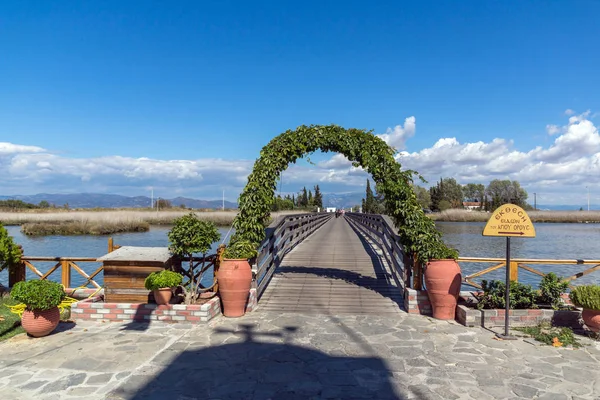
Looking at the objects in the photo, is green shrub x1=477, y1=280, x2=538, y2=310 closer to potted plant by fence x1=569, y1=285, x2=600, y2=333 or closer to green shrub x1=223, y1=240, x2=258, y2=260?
potted plant by fence x1=569, y1=285, x2=600, y2=333

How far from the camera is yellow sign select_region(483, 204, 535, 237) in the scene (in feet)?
16.9

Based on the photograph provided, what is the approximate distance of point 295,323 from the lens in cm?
576

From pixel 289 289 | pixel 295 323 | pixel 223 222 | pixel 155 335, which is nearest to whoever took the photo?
pixel 155 335

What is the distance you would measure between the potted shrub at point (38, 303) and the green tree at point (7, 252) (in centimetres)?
270

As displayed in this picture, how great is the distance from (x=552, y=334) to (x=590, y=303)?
0.61 m

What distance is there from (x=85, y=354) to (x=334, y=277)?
17.8 feet

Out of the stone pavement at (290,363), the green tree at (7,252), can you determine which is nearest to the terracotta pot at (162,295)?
the stone pavement at (290,363)

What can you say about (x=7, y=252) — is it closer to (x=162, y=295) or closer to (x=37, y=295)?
(x=37, y=295)

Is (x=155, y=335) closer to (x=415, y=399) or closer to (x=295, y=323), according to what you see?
(x=295, y=323)

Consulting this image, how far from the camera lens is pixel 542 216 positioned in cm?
6538

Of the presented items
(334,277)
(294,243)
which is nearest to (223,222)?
(294,243)

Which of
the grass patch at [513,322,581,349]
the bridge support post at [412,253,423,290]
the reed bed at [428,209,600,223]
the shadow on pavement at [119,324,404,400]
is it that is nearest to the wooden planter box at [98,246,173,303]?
the shadow on pavement at [119,324,404,400]

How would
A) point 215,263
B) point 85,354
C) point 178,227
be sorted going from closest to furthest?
1. point 85,354
2. point 178,227
3. point 215,263

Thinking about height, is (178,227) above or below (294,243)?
above
